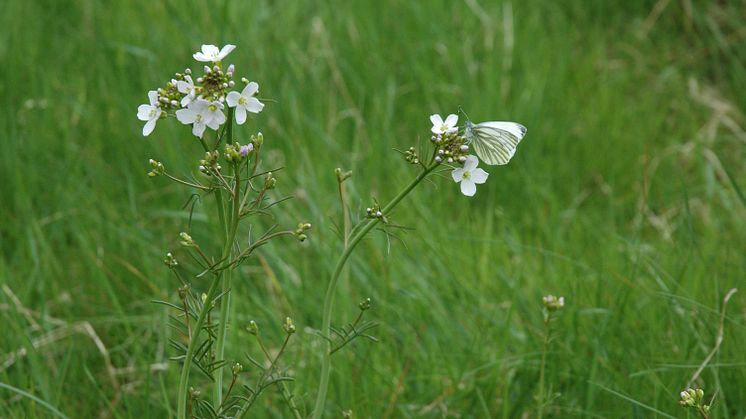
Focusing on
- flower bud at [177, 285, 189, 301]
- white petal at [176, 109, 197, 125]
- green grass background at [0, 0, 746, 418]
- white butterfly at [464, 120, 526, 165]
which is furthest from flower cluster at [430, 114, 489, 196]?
green grass background at [0, 0, 746, 418]

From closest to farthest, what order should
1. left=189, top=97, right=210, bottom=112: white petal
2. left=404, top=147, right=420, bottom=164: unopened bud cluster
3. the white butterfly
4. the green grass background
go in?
left=189, top=97, right=210, bottom=112: white petal
left=404, top=147, right=420, bottom=164: unopened bud cluster
the white butterfly
the green grass background

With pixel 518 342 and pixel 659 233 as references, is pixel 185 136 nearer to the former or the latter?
pixel 518 342

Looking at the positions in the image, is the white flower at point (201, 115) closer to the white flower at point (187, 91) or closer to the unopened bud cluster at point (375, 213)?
the white flower at point (187, 91)

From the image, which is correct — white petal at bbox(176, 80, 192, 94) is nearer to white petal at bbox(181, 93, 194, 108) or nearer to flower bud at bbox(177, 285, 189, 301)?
white petal at bbox(181, 93, 194, 108)

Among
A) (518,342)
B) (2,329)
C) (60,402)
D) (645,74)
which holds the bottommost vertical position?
(60,402)

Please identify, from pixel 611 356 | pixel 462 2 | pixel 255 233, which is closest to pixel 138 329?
pixel 255 233

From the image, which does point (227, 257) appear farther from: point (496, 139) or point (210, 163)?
point (496, 139)
